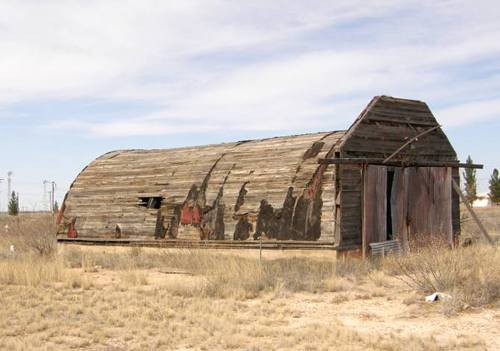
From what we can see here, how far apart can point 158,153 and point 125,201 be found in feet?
9.45

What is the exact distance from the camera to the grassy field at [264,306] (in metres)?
8.89

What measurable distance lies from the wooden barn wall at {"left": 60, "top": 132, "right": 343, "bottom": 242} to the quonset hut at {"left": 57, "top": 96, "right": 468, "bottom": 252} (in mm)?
36

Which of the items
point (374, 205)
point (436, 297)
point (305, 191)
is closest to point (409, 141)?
point (374, 205)

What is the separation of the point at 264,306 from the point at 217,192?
8.32 meters

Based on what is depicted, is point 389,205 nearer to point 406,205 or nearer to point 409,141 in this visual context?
point 406,205

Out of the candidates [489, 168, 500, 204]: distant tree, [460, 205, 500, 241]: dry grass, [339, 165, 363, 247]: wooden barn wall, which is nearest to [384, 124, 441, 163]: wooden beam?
[339, 165, 363, 247]: wooden barn wall

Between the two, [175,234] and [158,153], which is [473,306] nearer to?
[175,234]

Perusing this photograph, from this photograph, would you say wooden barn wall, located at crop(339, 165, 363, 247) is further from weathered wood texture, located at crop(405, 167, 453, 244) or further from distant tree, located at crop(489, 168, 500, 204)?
distant tree, located at crop(489, 168, 500, 204)

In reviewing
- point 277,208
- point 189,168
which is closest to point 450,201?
point 277,208

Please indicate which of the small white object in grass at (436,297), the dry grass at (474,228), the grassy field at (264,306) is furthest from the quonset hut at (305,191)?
the small white object in grass at (436,297)

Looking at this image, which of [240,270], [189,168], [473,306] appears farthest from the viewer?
[189,168]

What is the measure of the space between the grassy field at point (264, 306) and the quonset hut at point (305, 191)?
1.23m

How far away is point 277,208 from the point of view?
17.5 metres

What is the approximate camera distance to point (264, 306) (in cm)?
1128
